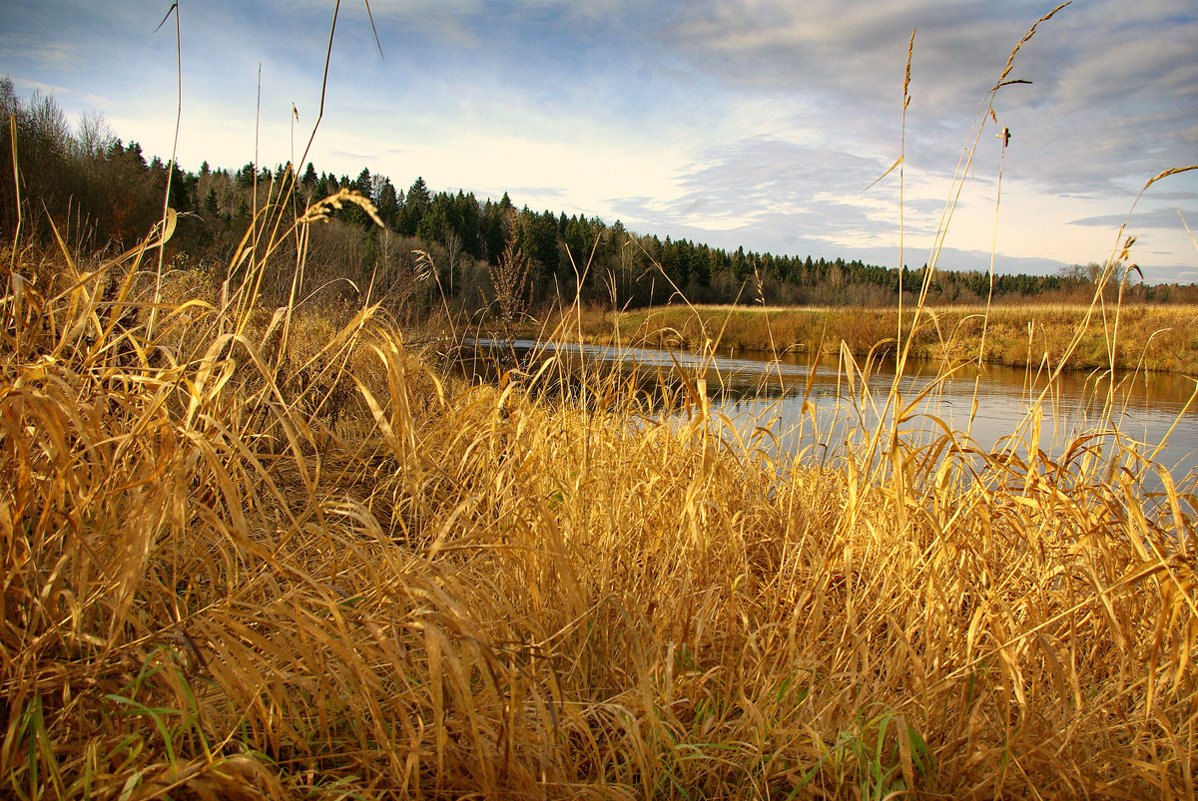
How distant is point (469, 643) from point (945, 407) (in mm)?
7990

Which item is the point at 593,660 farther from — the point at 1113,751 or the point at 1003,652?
the point at 1113,751

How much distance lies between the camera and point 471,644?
94 cm

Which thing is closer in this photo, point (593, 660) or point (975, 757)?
point (975, 757)

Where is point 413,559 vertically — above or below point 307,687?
above

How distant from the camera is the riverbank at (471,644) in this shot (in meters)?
0.94

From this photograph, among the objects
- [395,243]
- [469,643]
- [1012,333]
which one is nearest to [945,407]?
[469,643]

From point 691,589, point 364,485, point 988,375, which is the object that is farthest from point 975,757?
point 988,375

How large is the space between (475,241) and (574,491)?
4480cm

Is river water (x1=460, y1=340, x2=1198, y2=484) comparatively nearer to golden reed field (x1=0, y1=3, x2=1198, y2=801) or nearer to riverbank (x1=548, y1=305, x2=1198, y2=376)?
golden reed field (x1=0, y1=3, x2=1198, y2=801)

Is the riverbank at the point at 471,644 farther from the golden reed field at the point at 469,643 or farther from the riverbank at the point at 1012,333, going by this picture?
the riverbank at the point at 1012,333

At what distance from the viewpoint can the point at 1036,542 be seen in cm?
163

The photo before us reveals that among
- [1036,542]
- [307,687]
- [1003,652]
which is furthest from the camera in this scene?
[1036,542]

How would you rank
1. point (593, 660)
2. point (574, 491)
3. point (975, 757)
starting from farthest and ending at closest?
point (574, 491) < point (593, 660) < point (975, 757)

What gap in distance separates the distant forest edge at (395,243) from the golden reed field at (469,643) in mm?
508
